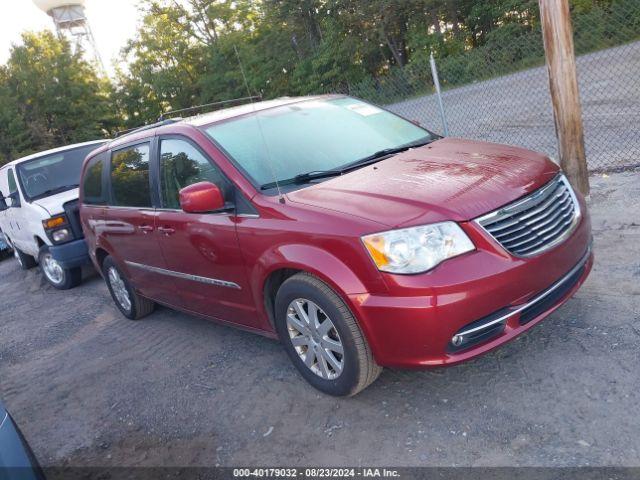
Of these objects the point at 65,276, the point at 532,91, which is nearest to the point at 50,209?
the point at 65,276

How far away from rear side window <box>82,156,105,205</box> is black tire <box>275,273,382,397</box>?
292cm

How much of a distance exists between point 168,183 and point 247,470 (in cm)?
226

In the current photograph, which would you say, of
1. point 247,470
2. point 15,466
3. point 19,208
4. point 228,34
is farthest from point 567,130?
point 228,34

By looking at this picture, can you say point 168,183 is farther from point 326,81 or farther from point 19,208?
point 326,81

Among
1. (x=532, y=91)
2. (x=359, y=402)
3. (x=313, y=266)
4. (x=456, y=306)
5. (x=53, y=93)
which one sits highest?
(x=53, y=93)

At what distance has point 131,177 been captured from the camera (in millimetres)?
5004

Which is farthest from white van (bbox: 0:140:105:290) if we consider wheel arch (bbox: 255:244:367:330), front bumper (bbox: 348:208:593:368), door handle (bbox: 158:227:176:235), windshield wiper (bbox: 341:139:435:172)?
front bumper (bbox: 348:208:593:368)

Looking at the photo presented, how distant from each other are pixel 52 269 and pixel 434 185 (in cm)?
660

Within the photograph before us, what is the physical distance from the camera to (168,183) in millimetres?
4461

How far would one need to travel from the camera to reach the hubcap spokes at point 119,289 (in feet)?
19.3

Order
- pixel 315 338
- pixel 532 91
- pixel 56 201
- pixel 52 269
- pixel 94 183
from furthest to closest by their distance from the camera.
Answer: pixel 532 91
pixel 52 269
pixel 56 201
pixel 94 183
pixel 315 338

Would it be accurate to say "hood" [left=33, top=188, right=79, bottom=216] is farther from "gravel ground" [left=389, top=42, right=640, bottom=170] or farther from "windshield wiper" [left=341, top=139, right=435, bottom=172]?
"gravel ground" [left=389, top=42, right=640, bottom=170]

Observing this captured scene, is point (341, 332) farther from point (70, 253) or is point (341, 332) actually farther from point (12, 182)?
point (12, 182)

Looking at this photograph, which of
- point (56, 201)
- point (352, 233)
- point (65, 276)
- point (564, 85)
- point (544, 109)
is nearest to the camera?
point (352, 233)
